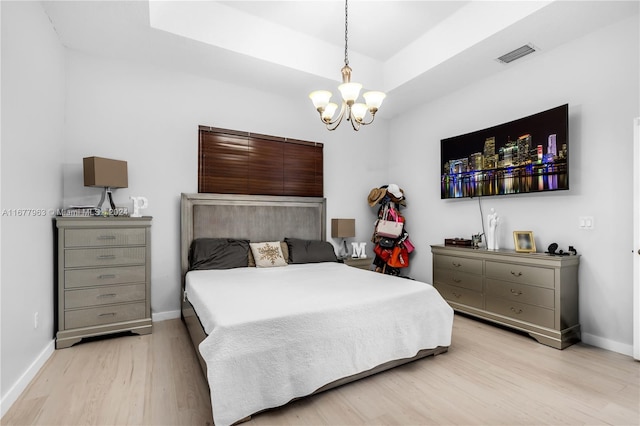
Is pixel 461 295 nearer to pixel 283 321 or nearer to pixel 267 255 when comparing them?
pixel 267 255

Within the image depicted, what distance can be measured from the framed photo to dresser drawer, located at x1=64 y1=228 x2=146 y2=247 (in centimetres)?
370

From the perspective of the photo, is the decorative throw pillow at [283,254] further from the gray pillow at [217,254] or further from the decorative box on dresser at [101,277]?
the decorative box on dresser at [101,277]

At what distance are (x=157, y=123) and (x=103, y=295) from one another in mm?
1863

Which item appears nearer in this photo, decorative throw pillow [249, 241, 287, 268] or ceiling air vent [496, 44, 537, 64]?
ceiling air vent [496, 44, 537, 64]

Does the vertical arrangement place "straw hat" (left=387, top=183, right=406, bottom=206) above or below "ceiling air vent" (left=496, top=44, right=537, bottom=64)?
below

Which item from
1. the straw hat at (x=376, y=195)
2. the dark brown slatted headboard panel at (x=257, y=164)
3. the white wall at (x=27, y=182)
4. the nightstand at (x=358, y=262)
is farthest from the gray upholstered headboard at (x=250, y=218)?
the white wall at (x=27, y=182)

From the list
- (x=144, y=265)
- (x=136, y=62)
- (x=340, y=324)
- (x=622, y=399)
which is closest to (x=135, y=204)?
(x=144, y=265)

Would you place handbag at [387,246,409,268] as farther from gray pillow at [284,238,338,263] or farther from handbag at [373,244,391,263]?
gray pillow at [284,238,338,263]

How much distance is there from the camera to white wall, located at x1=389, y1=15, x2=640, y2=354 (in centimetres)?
267

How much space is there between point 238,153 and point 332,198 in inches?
59.0

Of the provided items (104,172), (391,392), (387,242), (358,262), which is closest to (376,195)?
(387,242)

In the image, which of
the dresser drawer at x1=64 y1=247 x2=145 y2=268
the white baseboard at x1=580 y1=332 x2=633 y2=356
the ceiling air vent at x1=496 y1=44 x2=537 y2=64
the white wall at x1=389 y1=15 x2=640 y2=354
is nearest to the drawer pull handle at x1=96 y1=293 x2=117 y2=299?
the dresser drawer at x1=64 y1=247 x2=145 y2=268

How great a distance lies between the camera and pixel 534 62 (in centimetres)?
329

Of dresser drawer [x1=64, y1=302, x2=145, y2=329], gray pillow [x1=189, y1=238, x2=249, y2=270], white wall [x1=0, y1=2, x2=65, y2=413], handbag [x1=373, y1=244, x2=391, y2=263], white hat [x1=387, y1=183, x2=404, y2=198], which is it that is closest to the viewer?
white wall [x1=0, y1=2, x2=65, y2=413]
